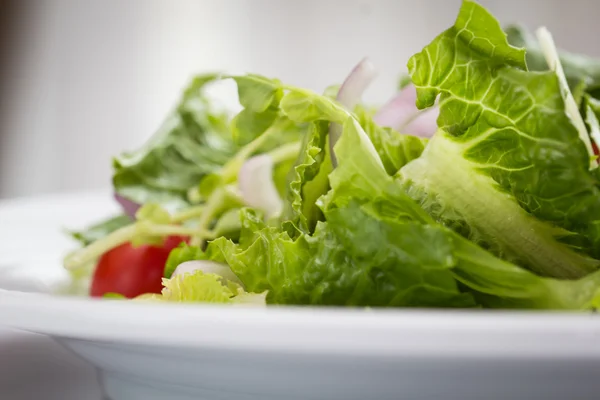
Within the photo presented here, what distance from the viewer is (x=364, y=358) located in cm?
44

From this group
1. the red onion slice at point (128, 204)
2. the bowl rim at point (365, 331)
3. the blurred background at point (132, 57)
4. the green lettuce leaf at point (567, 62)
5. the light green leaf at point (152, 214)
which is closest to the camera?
the bowl rim at point (365, 331)

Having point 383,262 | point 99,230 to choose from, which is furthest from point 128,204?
point 383,262

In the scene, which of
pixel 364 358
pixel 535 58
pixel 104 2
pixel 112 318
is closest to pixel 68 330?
pixel 112 318

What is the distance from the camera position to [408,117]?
93 cm

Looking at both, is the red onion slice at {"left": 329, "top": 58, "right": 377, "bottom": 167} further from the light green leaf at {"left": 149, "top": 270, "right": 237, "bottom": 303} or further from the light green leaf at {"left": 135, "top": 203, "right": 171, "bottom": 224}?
the light green leaf at {"left": 135, "top": 203, "right": 171, "bottom": 224}

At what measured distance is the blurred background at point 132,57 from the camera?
3859 millimetres

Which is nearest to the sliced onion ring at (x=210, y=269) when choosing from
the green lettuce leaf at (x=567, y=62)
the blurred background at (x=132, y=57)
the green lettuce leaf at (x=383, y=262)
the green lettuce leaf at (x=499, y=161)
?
the green lettuce leaf at (x=383, y=262)

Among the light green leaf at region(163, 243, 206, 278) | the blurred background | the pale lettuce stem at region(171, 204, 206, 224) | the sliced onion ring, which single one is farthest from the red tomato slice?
the blurred background

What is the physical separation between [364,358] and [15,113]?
14.3 feet

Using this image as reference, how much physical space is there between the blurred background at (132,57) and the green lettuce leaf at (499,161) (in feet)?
10.2

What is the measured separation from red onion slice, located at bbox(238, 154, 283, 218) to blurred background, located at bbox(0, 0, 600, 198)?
8.99ft

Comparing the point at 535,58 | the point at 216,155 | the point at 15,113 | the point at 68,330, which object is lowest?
the point at 15,113

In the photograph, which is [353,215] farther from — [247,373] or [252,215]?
[252,215]

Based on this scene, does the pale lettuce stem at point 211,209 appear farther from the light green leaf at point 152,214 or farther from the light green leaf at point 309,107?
the light green leaf at point 309,107
